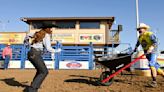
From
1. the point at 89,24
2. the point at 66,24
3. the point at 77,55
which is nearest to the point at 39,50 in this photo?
the point at 77,55

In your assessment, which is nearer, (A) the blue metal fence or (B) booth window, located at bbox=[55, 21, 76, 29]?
(A) the blue metal fence

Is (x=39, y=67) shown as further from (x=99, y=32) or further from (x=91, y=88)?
(x=99, y=32)

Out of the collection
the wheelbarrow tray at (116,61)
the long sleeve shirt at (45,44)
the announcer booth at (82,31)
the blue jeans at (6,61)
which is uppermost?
the announcer booth at (82,31)

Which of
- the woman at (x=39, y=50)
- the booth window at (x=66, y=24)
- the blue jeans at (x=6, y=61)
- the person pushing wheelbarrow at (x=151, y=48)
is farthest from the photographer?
the booth window at (x=66, y=24)

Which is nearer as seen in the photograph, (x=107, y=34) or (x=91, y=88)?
(x=91, y=88)

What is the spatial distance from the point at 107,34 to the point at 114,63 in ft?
91.2

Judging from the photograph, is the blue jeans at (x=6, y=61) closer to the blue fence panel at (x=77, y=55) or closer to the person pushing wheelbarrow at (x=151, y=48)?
the blue fence panel at (x=77, y=55)

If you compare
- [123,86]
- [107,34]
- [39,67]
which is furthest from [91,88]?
[107,34]

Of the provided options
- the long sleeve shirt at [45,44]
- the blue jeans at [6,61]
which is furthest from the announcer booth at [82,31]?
the long sleeve shirt at [45,44]

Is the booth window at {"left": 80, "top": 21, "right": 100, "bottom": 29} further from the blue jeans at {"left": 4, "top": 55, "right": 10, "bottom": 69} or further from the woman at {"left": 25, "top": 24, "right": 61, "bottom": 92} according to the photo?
the woman at {"left": 25, "top": 24, "right": 61, "bottom": 92}

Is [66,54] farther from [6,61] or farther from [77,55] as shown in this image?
[6,61]

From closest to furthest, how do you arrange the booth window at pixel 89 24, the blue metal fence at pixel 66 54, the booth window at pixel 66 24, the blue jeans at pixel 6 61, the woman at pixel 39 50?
the woman at pixel 39 50, the blue jeans at pixel 6 61, the blue metal fence at pixel 66 54, the booth window at pixel 89 24, the booth window at pixel 66 24

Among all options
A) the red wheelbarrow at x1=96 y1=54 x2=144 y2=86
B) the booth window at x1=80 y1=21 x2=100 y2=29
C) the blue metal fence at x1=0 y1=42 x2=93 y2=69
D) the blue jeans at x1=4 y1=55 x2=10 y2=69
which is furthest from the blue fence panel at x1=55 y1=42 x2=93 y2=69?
the booth window at x1=80 y1=21 x2=100 y2=29

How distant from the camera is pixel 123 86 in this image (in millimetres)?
8055
